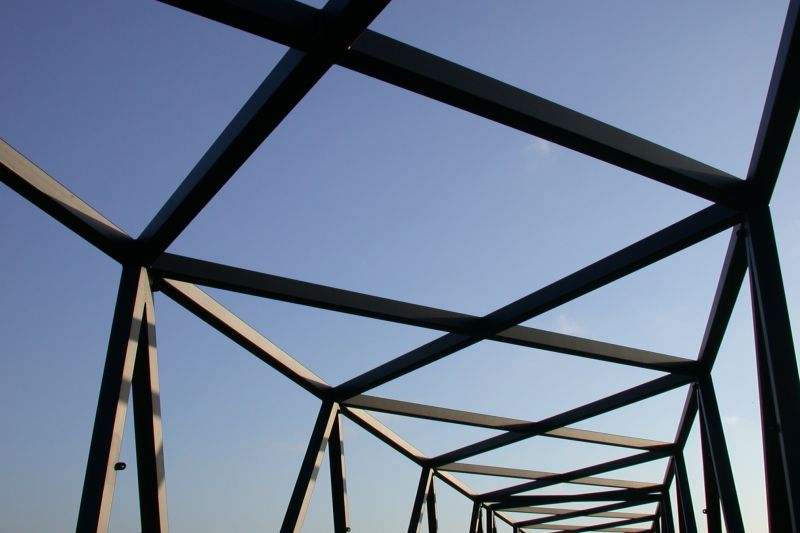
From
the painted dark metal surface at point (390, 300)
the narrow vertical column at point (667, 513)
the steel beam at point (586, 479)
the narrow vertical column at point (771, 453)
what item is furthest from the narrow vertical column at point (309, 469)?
the narrow vertical column at point (667, 513)

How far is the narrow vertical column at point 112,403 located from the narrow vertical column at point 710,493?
10637 millimetres

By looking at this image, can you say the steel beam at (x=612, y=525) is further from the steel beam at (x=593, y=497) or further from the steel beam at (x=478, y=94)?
the steel beam at (x=478, y=94)

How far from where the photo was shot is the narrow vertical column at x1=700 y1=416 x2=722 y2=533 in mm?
13258

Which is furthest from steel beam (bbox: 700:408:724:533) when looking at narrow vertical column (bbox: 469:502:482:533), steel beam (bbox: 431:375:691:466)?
narrow vertical column (bbox: 469:502:482:533)

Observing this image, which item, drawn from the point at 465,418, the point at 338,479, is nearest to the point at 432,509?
the point at 465,418

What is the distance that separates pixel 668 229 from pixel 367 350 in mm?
6213

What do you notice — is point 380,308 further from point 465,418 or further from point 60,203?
point 465,418

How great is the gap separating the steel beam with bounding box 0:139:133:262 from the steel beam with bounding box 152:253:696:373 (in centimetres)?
61

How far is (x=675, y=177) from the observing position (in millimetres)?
7500

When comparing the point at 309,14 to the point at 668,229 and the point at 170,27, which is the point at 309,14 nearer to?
the point at 170,27

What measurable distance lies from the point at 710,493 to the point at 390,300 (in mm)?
8073

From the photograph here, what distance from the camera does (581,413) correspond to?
48.5 ft

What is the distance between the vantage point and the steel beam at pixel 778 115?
20.1 ft

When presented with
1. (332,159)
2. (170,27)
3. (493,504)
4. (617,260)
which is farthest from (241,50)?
(493,504)
